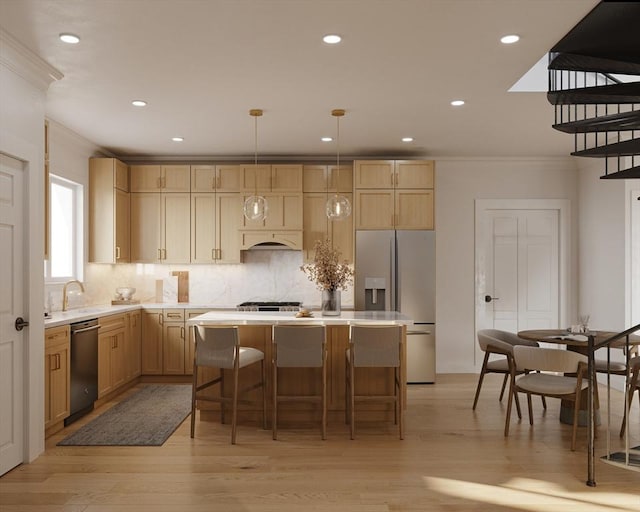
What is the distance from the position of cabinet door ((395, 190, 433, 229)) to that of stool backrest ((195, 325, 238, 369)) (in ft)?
9.93

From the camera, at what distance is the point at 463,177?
7.54 meters

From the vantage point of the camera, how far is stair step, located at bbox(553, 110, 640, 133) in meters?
3.95

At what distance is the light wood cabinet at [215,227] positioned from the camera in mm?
7207

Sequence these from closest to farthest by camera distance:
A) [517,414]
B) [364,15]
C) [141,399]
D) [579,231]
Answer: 1. [364,15]
2. [517,414]
3. [141,399]
4. [579,231]

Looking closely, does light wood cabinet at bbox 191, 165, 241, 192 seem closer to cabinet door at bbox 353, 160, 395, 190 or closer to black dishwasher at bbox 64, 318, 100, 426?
cabinet door at bbox 353, 160, 395, 190

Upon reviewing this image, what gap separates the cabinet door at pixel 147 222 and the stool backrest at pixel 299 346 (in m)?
3.16

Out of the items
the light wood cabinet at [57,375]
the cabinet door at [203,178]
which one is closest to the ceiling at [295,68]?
the cabinet door at [203,178]

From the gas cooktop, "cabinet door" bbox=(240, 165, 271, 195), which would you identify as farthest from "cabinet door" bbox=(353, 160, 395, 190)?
the gas cooktop

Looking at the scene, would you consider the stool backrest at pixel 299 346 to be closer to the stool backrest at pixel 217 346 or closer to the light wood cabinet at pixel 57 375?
the stool backrest at pixel 217 346

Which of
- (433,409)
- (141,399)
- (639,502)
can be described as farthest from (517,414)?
(141,399)

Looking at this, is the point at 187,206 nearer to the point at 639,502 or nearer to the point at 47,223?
the point at 47,223

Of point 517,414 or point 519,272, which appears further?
point 519,272

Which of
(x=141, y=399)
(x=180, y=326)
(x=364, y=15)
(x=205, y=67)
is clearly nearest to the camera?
(x=364, y=15)

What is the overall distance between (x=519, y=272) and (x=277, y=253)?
3.13 meters
